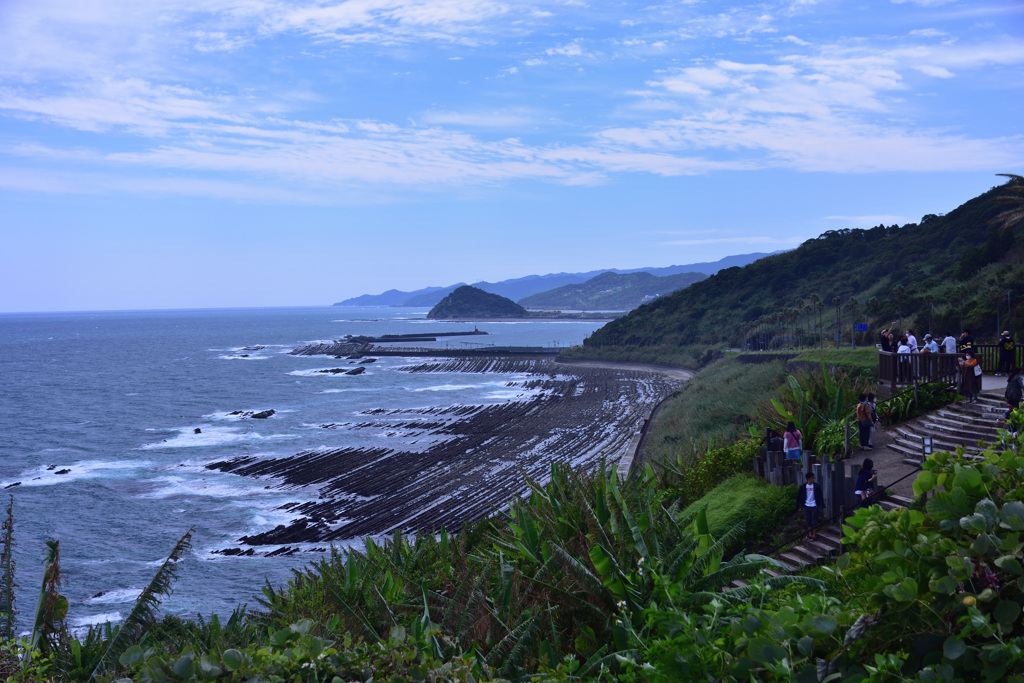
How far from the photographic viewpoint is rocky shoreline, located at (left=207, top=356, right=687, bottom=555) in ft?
98.8

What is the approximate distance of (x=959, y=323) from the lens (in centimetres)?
4497

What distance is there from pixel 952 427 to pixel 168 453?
4416 centimetres

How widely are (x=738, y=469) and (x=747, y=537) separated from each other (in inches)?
151

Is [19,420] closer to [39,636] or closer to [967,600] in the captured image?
[39,636]

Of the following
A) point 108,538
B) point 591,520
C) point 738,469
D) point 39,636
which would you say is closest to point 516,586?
point 591,520

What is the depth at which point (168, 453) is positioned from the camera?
4600cm

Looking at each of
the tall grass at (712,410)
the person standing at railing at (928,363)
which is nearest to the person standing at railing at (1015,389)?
the person standing at railing at (928,363)

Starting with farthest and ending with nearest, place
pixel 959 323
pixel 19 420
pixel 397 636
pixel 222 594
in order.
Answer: pixel 19 420
pixel 959 323
pixel 222 594
pixel 397 636

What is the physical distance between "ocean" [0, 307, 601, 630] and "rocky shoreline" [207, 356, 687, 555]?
4.54 ft

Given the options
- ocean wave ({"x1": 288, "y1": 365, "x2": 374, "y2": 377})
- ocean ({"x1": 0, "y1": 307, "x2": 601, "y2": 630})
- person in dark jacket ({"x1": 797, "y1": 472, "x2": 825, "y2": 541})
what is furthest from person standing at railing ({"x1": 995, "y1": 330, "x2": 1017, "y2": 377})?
ocean wave ({"x1": 288, "y1": 365, "x2": 374, "y2": 377})

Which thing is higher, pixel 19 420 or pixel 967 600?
pixel 967 600

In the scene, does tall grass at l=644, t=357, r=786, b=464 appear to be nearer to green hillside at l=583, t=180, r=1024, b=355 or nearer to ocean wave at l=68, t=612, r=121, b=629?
green hillside at l=583, t=180, r=1024, b=355

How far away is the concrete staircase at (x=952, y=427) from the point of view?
Answer: 52.3 feet

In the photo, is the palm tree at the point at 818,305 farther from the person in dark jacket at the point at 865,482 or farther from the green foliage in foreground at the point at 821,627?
the green foliage in foreground at the point at 821,627
